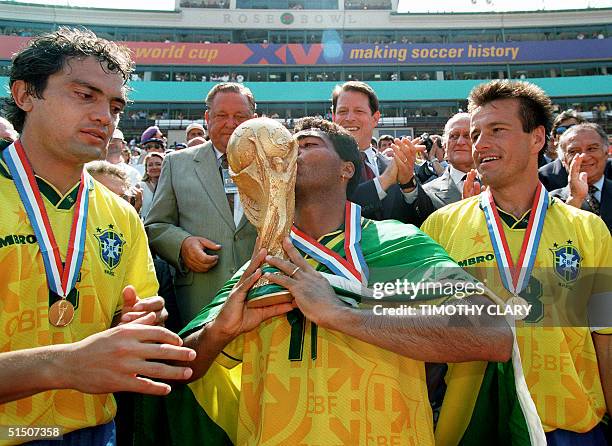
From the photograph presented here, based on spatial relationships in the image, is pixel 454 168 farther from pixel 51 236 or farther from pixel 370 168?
pixel 51 236

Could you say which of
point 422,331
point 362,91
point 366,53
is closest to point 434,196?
point 362,91

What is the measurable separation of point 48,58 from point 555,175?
4244 mm

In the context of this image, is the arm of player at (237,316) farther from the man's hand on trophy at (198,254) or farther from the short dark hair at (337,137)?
the man's hand on trophy at (198,254)

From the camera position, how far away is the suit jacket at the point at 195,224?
2.98m

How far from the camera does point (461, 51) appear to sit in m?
37.7

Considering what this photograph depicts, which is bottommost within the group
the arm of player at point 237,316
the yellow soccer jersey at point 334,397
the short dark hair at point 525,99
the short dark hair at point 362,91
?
the yellow soccer jersey at point 334,397

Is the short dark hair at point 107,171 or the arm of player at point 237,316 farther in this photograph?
the short dark hair at point 107,171

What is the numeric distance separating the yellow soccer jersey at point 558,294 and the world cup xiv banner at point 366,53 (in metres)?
36.8

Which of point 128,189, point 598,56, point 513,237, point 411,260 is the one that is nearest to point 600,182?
point 513,237

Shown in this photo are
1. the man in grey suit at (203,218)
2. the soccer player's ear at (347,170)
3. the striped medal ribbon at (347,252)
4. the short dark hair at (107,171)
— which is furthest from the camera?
the short dark hair at (107,171)

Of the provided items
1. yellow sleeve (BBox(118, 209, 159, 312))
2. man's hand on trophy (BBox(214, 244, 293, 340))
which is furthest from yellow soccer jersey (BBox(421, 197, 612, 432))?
yellow sleeve (BBox(118, 209, 159, 312))

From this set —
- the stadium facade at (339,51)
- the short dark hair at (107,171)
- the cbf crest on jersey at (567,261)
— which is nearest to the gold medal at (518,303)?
the cbf crest on jersey at (567,261)

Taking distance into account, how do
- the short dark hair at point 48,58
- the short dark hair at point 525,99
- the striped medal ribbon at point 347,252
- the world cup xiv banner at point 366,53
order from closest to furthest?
the striped medal ribbon at point 347,252 → the short dark hair at point 48,58 → the short dark hair at point 525,99 → the world cup xiv banner at point 366,53

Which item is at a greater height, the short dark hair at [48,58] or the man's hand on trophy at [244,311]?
the short dark hair at [48,58]
